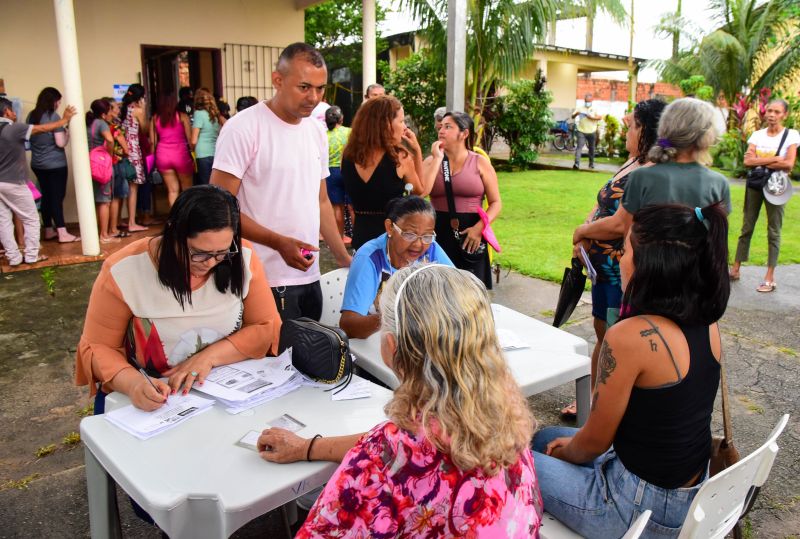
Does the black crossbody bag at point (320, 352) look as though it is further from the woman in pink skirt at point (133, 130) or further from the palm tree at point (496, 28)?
the palm tree at point (496, 28)

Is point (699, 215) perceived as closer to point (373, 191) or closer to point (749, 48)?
point (373, 191)

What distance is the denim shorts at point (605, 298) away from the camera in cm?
337

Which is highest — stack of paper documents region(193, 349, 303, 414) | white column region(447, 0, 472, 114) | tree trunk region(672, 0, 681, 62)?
tree trunk region(672, 0, 681, 62)

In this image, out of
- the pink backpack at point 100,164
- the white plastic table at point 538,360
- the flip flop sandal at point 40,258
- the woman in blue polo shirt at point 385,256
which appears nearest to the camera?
the white plastic table at point 538,360

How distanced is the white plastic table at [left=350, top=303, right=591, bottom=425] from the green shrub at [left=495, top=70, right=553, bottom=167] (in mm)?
12730

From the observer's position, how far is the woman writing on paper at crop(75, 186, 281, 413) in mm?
2234

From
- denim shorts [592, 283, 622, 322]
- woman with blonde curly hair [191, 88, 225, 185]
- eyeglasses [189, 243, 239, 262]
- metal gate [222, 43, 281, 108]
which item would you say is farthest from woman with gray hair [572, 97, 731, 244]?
metal gate [222, 43, 281, 108]

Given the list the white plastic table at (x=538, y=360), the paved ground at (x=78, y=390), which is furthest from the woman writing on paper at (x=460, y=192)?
the white plastic table at (x=538, y=360)

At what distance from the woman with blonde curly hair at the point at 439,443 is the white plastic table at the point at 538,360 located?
0.88 metres

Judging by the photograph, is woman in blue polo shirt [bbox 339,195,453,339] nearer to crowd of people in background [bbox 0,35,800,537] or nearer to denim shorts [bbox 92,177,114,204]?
→ crowd of people in background [bbox 0,35,800,537]

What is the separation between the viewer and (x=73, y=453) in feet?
10.9

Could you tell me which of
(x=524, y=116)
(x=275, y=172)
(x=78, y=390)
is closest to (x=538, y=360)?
(x=275, y=172)

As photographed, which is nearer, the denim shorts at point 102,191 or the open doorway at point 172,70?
the denim shorts at point 102,191

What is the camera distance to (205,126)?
25.3 ft
